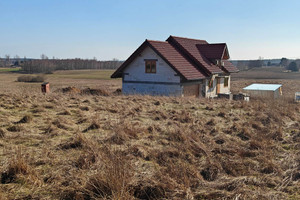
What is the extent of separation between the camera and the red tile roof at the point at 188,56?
23344 mm

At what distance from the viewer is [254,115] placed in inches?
453

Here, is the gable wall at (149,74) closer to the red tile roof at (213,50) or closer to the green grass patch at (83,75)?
the red tile roof at (213,50)

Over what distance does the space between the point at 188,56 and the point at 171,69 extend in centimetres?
358

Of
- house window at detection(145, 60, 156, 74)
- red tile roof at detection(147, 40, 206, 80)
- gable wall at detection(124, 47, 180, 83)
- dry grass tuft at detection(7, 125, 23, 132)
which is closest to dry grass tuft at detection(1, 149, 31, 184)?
dry grass tuft at detection(7, 125, 23, 132)

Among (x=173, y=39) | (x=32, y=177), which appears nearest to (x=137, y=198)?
(x=32, y=177)

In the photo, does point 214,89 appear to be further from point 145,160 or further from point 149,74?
point 145,160

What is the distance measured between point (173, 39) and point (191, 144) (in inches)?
848

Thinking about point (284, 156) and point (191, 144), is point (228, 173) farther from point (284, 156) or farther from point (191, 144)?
point (284, 156)

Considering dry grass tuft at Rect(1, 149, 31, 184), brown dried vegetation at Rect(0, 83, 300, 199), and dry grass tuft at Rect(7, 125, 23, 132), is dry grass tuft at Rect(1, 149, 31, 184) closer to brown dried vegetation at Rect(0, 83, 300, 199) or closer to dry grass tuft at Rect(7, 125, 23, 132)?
brown dried vegetation at Rect(0, 83, 300, 199)

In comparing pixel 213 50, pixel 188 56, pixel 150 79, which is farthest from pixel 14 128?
pixel 213 50

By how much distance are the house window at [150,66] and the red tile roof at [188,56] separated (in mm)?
1124

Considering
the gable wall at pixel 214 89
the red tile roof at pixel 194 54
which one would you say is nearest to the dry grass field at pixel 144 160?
the red tile roof at pixel 194 54

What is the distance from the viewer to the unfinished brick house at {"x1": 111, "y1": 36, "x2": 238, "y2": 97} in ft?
76.7

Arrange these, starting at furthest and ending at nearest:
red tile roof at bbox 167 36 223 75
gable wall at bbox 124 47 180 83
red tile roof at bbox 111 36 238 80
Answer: red tile roof at bbox 167 36 223 75 < gable wall at bbox 124 47 180 83 < red tile roof at bbox 111 36 238 80
